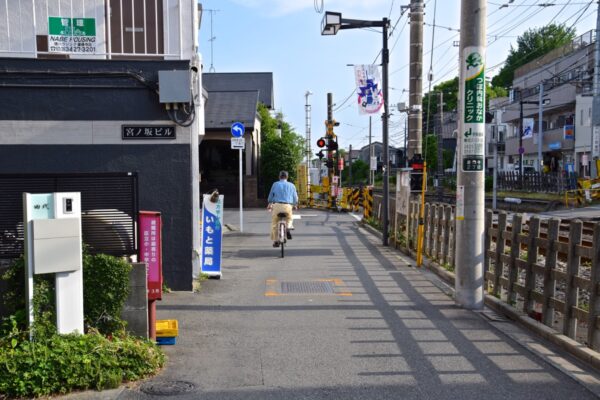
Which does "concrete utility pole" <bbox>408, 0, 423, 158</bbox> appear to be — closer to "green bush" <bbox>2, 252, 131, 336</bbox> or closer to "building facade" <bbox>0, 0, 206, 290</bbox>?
"building facade" <bbox>0, 0, 206, 290</bbox>

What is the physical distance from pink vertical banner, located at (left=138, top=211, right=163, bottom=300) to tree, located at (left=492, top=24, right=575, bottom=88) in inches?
2743

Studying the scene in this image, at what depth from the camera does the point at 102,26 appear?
30.2ft

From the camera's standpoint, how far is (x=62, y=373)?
15.8 feet

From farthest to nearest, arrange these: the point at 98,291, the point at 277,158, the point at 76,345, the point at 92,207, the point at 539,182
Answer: the point at 539,182 → the point at 277,158 → the point at 92,207 → the point at 98,291 → the point at 76,345

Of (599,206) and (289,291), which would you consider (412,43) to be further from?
(599,206)

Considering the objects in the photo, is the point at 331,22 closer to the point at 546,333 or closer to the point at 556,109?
the point at 546,333

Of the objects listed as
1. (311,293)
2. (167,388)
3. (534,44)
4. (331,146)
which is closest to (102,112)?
(311,293)

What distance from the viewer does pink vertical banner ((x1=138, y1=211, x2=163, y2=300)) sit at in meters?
6.20

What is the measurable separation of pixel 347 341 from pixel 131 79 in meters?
4.72

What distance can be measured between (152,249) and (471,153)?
4311 mm

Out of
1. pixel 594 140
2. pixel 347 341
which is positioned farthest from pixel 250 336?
pixel 594 140

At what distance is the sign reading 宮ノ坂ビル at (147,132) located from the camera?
8.44 m

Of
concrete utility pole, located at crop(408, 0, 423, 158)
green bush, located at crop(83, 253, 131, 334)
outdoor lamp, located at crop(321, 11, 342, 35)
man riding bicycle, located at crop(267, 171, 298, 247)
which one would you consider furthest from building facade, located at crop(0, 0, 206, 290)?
concrete utility pole, located at crop(408, 0, 423, 158)

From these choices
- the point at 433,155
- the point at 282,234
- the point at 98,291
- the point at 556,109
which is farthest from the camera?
the point at 433,155
